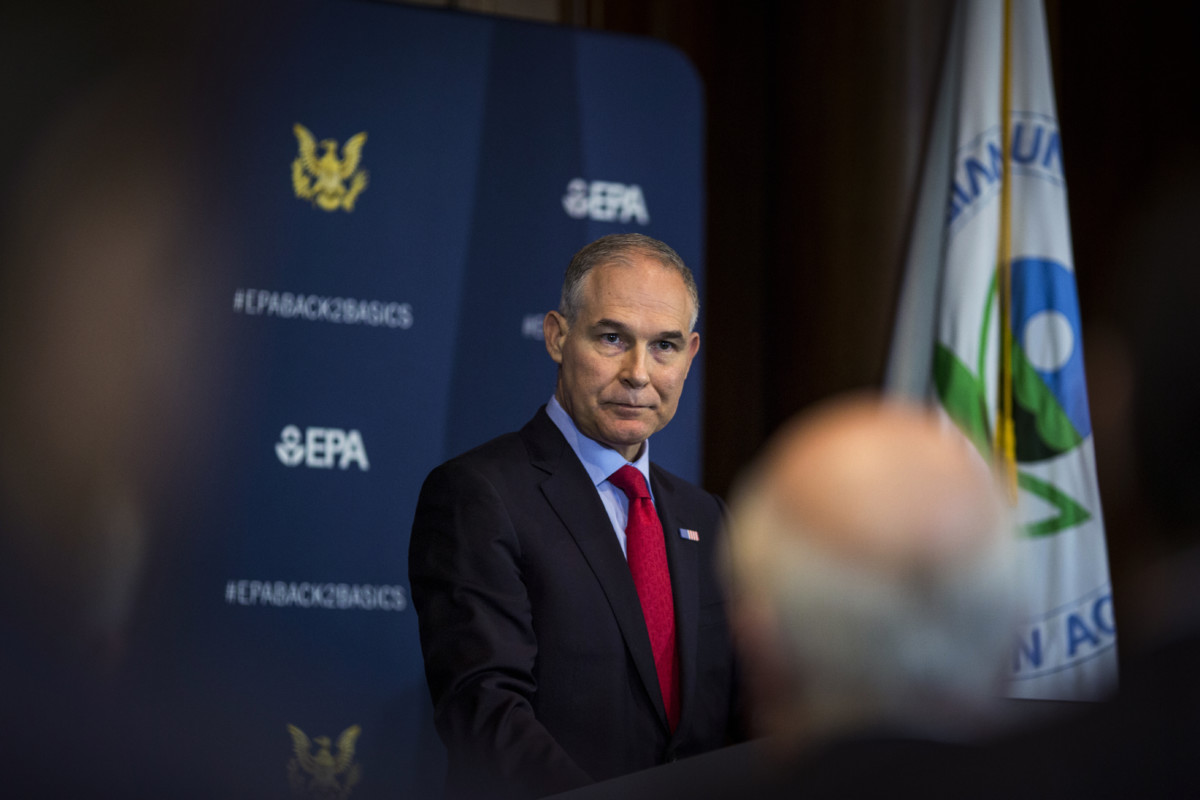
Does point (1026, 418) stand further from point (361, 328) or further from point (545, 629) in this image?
point (545, 629)

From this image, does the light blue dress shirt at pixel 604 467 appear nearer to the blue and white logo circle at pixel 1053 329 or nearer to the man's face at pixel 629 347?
the man's face at pixel 629 347

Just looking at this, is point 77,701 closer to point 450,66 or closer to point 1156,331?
point 450,66

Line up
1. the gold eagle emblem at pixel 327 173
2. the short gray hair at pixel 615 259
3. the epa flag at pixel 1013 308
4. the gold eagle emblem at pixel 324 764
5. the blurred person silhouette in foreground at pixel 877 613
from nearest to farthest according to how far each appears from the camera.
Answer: the blurred person silhouette in foreground at pixel 877 613, the short gray hair at pixel 615 259, the gold eagle emblem at pixel 324 764, the gold eagle emblem at pixel 327 173, the epa flag at pixel 1013 308

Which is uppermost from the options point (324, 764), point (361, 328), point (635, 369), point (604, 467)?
Answer: point (361, 328)

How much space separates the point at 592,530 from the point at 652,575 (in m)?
0.12

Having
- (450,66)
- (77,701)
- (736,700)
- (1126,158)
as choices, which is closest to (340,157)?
(450,66)

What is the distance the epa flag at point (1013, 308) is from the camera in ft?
12.4

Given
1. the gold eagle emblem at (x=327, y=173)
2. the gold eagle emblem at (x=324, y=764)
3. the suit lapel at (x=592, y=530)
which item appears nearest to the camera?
the suit lapel at (x=592, y=530)

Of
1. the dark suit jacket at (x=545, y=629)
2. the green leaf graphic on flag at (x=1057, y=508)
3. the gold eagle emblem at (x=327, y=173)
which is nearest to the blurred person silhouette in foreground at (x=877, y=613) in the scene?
the dark suit jacket at (x=545, y=629)

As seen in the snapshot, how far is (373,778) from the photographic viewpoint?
2922 mm

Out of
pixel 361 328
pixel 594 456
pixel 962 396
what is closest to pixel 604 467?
pixel 594 456

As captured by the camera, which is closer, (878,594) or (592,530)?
(878,594)

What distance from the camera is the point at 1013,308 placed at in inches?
154

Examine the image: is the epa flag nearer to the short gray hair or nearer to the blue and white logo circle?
the blue and white logo circle
